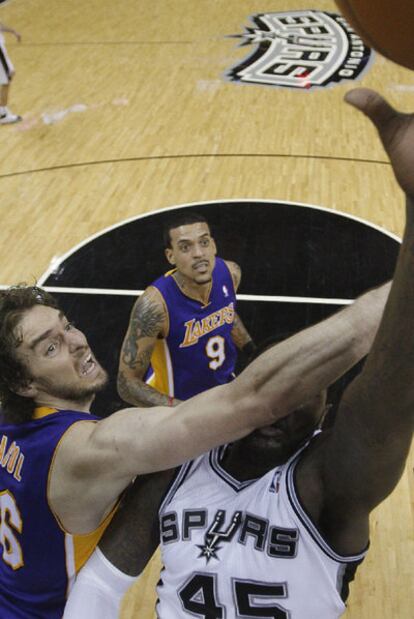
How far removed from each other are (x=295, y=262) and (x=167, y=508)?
496 cm


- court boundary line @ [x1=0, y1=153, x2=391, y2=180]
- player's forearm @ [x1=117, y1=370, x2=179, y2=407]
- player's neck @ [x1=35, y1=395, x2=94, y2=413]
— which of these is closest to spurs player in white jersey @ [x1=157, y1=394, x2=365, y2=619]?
player's neck @ [x1=35, y1=395, x2=94, y2=413]

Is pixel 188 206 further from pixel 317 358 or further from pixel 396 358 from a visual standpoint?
pixel 396 358

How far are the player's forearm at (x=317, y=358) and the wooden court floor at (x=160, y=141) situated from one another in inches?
114

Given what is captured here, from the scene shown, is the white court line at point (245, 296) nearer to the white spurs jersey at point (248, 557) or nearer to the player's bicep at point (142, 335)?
the player's bicep at point (142, 335)

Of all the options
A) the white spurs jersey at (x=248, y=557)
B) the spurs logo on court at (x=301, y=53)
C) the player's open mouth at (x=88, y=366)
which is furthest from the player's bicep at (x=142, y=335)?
the spurs logo on court at (x=301, y=53)

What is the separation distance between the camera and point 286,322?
19.2 ft

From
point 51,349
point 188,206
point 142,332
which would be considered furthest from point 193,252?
point 188,206

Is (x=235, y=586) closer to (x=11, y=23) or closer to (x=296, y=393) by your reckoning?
(x=296, y=393)

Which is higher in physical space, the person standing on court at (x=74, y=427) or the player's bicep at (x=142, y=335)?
the person standing on court at (x=74, y=427)

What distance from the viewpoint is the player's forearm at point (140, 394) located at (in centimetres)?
399

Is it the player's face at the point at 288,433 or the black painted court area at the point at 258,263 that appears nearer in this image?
the player's face at the point at 288,433

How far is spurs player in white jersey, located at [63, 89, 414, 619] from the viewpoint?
1434 millimetres

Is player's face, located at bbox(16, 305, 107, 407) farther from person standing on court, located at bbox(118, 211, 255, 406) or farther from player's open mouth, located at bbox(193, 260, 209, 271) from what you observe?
player's open mouth, located at bbox(193, 260, 209, 271)

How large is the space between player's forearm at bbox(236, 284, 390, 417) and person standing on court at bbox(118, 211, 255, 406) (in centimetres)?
245
